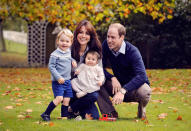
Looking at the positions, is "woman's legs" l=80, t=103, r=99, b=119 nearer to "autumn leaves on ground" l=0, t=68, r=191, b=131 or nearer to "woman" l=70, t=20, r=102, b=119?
"woman" l=70, t=20, r=102, b=119

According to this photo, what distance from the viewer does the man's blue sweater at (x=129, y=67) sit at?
500 cm

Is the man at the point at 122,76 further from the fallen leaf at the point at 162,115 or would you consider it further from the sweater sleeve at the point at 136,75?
the fallen leaf at the point at 162,115

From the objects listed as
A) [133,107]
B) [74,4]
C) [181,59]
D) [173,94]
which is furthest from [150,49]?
[133,107]

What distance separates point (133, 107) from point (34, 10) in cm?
880

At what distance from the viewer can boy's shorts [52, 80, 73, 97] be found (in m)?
4.81

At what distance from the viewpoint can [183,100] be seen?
24.0 feet

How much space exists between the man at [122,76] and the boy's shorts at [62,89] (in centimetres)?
59

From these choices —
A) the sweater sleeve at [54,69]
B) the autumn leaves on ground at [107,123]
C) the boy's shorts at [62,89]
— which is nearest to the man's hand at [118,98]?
the autumn leaves on ground at [107,123]

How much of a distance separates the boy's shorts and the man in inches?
23.3

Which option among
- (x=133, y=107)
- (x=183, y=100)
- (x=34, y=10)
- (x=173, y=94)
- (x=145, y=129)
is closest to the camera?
(x=145, y=129)

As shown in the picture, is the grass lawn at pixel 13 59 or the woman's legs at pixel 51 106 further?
the grass lawn at pixel 13 59

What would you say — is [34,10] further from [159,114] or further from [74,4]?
[159,114]

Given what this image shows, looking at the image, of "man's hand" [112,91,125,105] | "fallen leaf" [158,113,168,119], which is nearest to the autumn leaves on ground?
"fallen leaf" [158,113,168,119]

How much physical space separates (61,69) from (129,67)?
111cm
